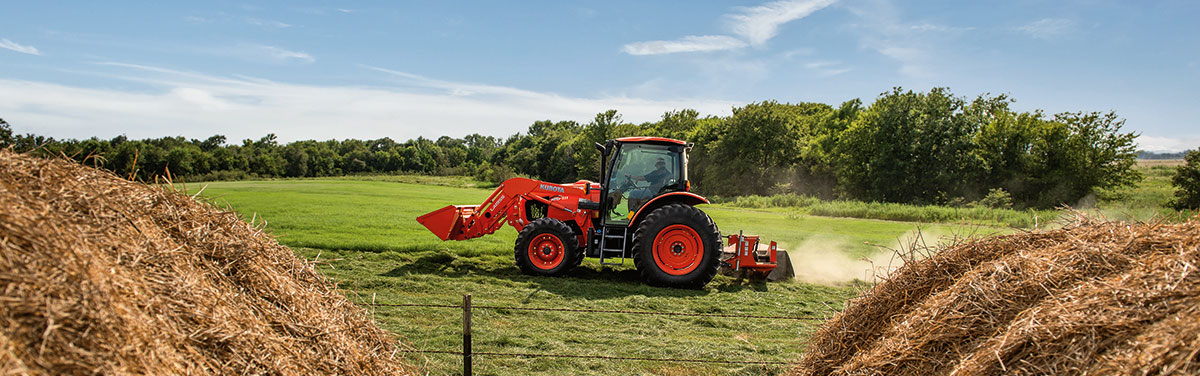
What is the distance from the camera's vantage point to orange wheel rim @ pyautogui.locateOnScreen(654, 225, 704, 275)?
9492 mm

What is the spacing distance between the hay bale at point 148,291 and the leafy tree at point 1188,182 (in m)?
29.9

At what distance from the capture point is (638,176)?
10055mm

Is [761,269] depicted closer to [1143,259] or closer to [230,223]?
[1143,259]

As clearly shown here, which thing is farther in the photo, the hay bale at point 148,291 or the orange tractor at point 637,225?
the orange tractor at point 637,225

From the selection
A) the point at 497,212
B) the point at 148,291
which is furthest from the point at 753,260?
the point at 148,291

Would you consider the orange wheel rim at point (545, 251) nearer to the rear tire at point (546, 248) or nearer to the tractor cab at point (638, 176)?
the rear tire at point (546, 248)

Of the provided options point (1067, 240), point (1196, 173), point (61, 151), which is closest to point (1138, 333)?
point (1067, 240)

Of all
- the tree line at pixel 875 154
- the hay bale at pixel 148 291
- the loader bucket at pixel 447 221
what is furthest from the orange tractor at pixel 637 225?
the tree line at pixel 875 154

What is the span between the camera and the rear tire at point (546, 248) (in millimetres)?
10039

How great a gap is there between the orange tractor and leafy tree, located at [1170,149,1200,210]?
23.1 meters

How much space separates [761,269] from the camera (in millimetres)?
10039

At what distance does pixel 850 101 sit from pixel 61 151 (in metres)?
62.1

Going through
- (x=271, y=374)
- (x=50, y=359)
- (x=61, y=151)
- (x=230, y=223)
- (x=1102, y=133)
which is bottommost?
(x=271, y=374)

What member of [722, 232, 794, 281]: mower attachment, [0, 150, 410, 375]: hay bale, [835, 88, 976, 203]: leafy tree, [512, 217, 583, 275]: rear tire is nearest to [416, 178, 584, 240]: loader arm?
[512, 217, 583, 275]: rear tire
